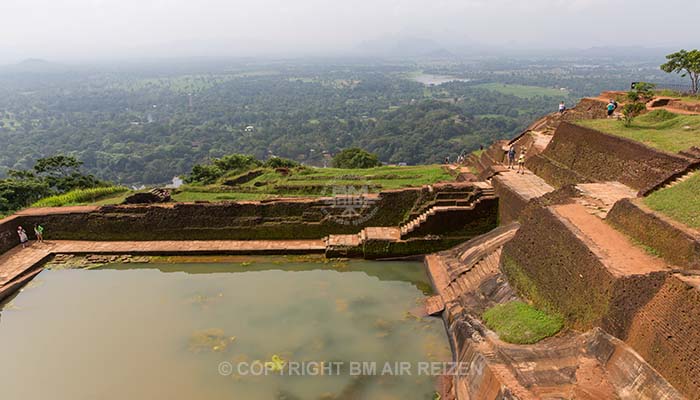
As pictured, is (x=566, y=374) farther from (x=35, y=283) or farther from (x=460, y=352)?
(x=35, y=283)

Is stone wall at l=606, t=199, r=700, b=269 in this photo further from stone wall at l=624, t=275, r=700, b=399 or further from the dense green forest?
the dense green forest

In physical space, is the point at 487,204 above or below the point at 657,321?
below

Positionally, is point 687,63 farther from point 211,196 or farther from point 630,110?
point 211,196

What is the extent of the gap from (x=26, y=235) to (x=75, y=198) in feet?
9.09

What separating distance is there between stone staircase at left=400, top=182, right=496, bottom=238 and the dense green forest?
172 ft

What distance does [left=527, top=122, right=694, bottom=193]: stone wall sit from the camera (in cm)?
915

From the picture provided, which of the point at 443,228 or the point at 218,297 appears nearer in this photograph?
the point at 218,297

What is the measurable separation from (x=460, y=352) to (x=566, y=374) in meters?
2.07

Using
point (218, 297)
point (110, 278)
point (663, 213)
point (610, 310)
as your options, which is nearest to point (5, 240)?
point (110, 278)

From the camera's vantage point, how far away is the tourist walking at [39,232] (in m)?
13.1

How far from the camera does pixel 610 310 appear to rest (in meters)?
6.09

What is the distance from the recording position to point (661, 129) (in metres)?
11.7
